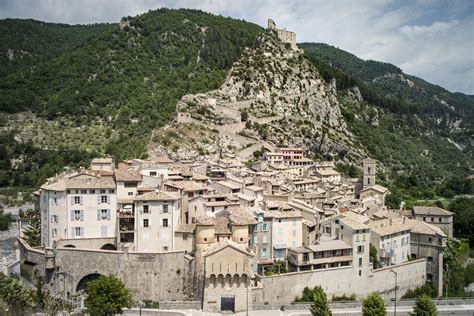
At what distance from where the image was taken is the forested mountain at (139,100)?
4213 inches

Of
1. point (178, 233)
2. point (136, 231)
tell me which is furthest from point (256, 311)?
point (136, 231)

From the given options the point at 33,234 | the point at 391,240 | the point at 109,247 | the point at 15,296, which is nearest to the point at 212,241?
the point at 109,247

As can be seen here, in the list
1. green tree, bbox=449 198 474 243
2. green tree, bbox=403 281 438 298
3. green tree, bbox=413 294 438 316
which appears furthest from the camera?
green tree, bbox=449 198 474 243

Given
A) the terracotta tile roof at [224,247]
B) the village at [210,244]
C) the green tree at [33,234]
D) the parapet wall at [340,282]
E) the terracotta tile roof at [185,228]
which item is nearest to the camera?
the terracotta tile roof at [224,247]

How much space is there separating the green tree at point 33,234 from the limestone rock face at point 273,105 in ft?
148

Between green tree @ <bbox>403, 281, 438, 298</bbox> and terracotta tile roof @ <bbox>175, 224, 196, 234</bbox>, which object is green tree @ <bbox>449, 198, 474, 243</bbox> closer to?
green tree @ <bbox>403, 281, 438, 298</bbox>

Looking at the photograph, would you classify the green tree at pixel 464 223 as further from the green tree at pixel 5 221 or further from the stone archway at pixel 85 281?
the green tree at pixel 5 221

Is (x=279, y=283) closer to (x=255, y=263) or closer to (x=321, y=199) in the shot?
(x=255, y=263)

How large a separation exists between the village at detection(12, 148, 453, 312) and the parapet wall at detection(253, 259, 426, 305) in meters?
0.09

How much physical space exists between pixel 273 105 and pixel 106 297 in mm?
87128

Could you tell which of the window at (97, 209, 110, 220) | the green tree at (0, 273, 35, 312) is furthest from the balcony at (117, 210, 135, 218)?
the green tree at (0, 273, 35, 312)

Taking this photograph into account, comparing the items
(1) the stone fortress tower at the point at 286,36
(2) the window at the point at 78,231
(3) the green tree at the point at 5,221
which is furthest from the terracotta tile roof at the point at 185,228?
(1) the stone fortress tower at the point at 286,36

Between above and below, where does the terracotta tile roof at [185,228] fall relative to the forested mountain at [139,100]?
below

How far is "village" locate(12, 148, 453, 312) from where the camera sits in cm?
4188
